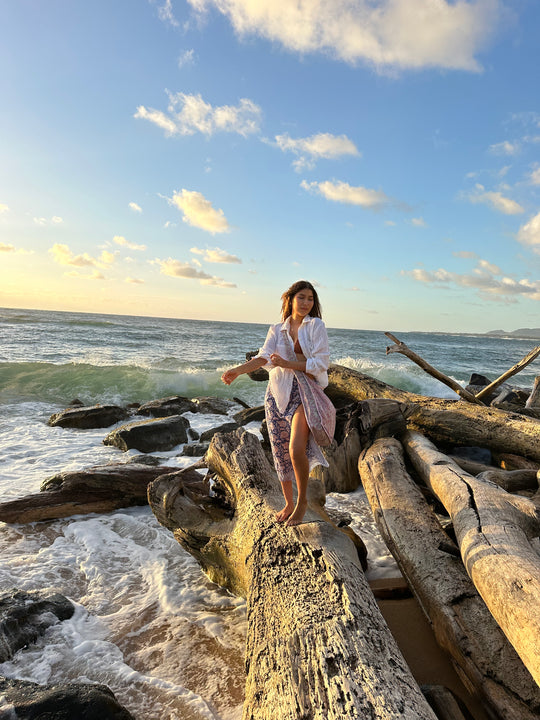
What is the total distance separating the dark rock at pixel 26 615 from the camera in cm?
286

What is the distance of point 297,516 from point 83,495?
11.5 ft

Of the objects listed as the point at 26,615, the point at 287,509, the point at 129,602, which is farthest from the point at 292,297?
the point at 26,615

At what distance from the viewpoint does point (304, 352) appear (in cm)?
340

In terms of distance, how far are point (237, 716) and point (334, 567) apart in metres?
1.04

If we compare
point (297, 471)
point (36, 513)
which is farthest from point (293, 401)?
point (36, 513)

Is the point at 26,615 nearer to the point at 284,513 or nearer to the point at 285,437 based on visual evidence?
the point at 284,513

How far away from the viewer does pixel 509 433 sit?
575 centimetres

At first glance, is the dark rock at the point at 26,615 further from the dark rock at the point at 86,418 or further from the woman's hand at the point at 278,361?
the dark rock at the point at 86,418

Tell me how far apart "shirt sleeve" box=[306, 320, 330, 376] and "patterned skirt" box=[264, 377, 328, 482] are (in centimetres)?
21

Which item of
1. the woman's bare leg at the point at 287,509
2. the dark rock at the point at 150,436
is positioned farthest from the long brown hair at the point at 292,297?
the dark rock at the point at 150,436

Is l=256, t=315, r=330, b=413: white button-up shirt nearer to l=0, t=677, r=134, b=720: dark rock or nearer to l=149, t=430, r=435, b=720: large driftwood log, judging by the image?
l=149, t=430, r=435, b=720: large driftwood log

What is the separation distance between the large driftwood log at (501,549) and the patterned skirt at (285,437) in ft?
4.04

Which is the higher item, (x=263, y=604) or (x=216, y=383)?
(x=263, y=604)

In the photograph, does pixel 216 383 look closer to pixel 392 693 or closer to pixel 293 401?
pixel 293 401
